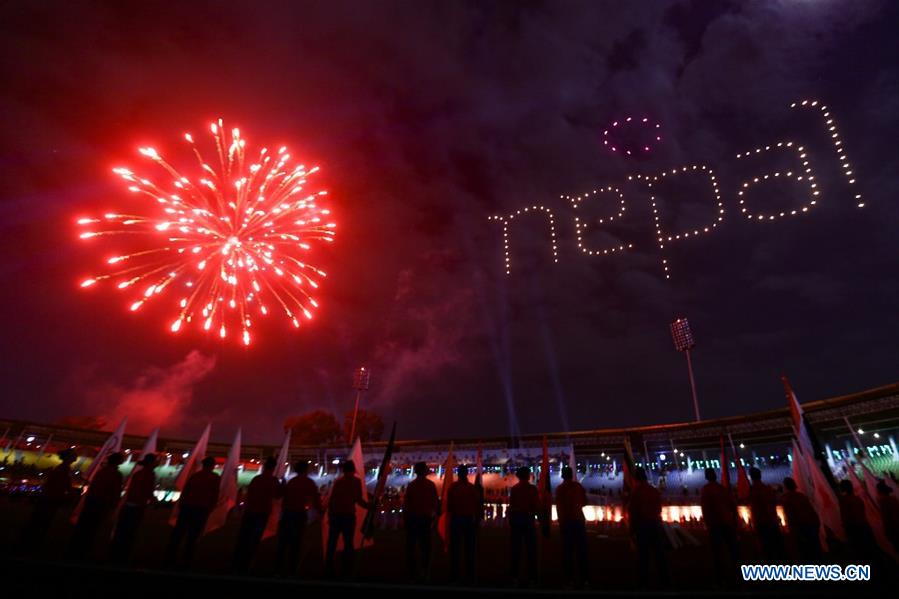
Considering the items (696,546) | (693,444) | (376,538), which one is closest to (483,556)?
(376,538)

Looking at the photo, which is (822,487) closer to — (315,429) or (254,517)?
(254,517)

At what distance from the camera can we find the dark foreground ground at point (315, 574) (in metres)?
4.35

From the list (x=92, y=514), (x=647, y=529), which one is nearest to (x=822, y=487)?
(x=647, y=529)

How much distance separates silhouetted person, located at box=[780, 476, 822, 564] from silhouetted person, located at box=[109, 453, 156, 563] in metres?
12.1

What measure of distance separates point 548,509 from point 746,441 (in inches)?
1190

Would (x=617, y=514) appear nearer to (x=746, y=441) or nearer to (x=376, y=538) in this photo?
(x=746, y=441)

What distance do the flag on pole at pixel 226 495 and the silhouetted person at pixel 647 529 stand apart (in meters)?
8.90

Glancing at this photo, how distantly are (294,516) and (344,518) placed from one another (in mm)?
891

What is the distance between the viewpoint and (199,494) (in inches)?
283

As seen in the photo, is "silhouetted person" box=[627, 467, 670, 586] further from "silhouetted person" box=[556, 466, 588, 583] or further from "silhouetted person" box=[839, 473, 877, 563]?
"silhouetted person" box=[839, 473, 877, 563]

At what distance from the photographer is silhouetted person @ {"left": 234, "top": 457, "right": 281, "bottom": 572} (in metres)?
6.94

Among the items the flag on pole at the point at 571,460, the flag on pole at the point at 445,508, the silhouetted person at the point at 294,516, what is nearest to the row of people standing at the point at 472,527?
the flag on pole at the point at 445,508

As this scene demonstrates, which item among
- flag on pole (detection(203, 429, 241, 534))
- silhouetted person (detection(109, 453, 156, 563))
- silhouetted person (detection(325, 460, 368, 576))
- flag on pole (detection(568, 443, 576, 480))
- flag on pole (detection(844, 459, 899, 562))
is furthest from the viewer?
flag on pole (detection(568, 443, 576, 480))

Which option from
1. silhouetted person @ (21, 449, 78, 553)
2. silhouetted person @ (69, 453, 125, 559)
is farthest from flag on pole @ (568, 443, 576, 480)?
silhouetted person @ (21, 449, 78, 553)
